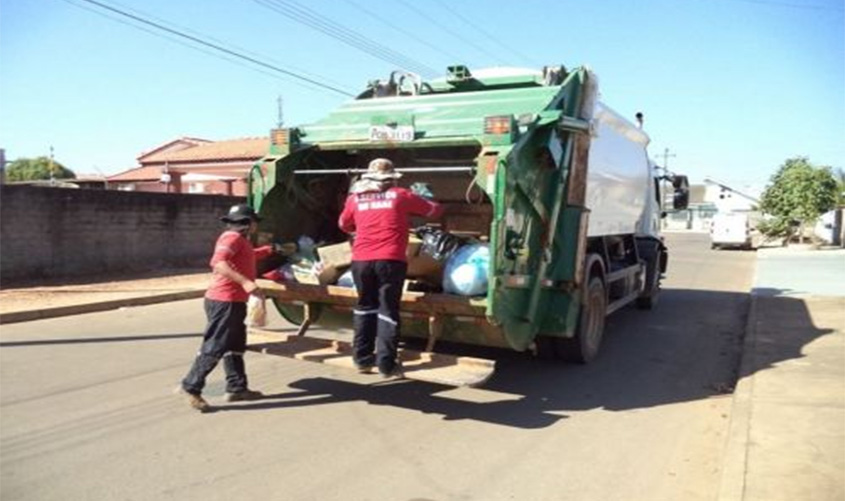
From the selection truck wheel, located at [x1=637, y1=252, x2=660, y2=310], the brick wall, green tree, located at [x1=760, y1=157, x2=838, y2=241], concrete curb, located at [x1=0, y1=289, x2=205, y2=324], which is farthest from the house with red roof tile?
green tree, located at [x1=760, y1=157, x2=838, y2=241]

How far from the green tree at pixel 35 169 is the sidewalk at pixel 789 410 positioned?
62.9m

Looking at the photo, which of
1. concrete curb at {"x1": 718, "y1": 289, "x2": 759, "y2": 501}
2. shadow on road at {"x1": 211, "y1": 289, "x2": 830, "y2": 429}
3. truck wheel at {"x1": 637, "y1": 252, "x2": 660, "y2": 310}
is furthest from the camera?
truck wheel at {"x1": 637, "y1": 252, "x2": 660, "y2": 310}

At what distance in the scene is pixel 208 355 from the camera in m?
5.82

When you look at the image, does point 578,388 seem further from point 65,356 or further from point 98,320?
point 98,320

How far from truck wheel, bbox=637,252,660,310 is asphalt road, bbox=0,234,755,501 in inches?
122

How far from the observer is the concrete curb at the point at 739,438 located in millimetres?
4215

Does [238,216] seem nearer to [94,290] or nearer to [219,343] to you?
[219,343]

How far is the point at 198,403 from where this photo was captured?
19.0 feet

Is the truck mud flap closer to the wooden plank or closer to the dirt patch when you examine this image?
the wooden plank

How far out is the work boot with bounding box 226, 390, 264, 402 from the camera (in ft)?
19.8

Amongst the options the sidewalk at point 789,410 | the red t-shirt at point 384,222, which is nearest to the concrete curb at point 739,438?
the sidewalk at point 789,410

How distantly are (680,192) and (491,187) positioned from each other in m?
8.93

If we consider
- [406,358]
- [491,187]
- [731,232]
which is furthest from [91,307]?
[731,232]

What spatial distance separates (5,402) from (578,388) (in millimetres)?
4733
